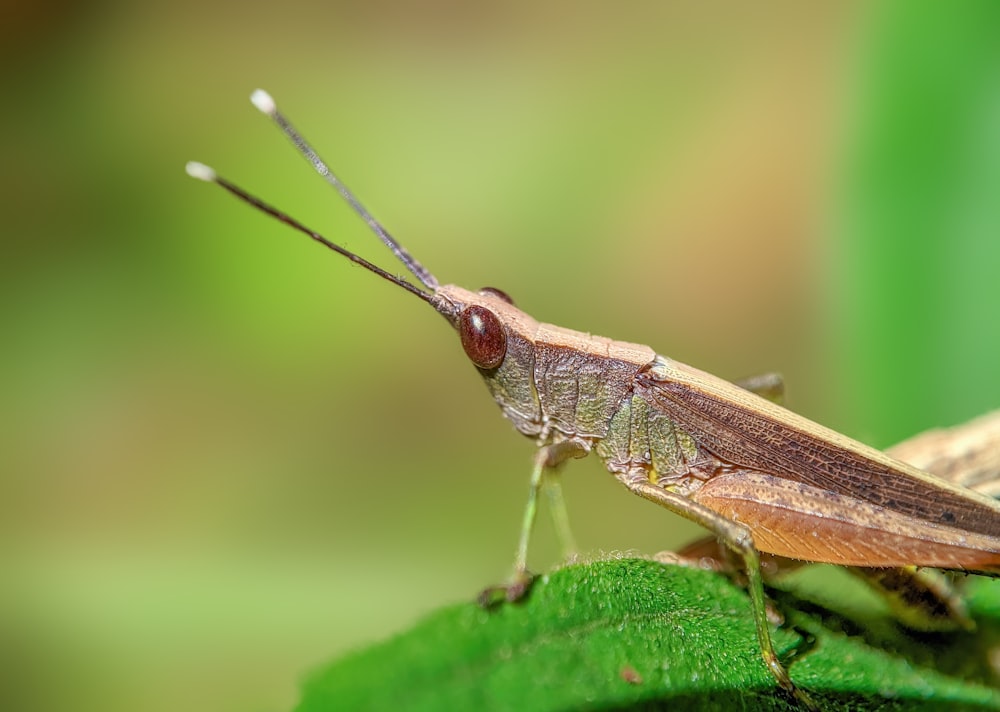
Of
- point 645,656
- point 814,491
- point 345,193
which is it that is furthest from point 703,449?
point 345,193

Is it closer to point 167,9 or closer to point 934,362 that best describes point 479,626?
point 934,362

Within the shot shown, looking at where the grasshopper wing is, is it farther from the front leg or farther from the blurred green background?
the blurred green background

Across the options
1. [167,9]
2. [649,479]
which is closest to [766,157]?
[649,479]

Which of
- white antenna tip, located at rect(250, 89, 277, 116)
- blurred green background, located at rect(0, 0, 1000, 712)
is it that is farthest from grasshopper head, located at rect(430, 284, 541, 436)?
blurred green background, located at rect(0, 0, 1000, 712)

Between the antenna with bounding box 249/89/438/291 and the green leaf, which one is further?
the antenna with bounding box 249/89/438/291

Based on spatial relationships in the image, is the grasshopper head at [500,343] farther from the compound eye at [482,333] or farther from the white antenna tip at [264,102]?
the white antenna tip at [264,102]

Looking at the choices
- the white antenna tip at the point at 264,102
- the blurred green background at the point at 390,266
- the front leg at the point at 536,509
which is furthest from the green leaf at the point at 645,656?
the white antenna tip at the point at 264,102
